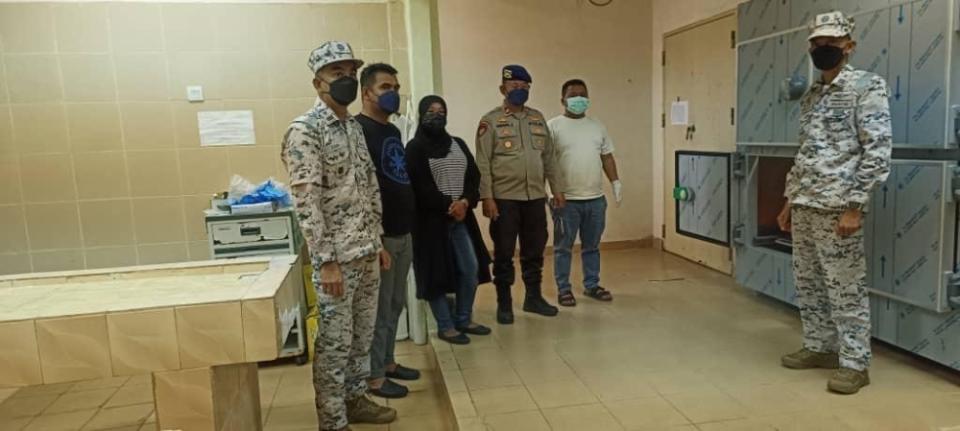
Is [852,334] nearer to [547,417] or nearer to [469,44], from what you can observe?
[547,417]

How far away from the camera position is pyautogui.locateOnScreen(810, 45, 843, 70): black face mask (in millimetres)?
2756

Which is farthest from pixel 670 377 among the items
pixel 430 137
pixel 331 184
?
pixel 331 184

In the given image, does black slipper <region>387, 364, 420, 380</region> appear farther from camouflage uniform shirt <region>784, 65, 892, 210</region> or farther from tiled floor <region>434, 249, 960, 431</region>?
camouflage uniform shirt <region>784, 65, 892, 210</region>

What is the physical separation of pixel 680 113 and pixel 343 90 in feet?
12.2

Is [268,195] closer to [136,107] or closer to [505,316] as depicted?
[136,107]

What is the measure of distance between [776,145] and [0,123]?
4386 millimetres

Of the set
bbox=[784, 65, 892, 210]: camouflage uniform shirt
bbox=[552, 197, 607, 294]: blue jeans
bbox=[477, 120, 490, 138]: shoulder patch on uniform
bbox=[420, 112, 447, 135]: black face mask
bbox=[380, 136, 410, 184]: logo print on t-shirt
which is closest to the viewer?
bbox=[784, 65, 892, 210]: camouflage uniform shirt

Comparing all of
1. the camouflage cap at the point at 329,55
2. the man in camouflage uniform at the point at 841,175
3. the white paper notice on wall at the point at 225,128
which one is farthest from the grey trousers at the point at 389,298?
the man in camouflage uniform at the point at 841,175

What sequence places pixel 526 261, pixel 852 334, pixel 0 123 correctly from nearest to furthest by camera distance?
1. pixel 852 334
2. pixel 0 123
3. pixel 526 261

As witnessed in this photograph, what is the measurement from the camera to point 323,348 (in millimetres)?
2625

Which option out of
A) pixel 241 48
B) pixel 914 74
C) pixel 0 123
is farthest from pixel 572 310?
pixel 0 123

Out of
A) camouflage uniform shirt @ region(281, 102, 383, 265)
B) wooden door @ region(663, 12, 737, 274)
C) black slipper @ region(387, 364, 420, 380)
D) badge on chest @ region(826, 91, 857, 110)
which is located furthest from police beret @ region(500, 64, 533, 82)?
wooden door @ region(663, 12, 737, 274)

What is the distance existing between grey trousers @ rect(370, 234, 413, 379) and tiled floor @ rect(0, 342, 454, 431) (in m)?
0.21

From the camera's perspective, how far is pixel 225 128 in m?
3.90
